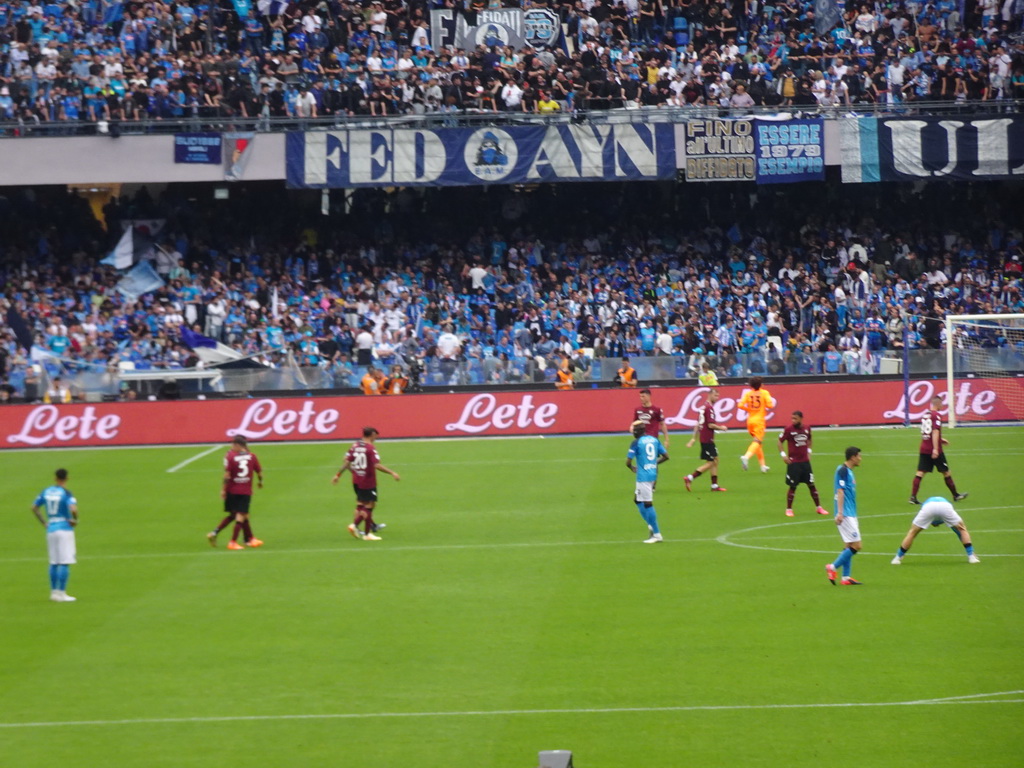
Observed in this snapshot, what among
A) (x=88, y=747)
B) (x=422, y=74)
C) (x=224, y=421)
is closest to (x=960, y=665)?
(x=88, y=747)

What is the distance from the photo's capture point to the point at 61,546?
57.2ft

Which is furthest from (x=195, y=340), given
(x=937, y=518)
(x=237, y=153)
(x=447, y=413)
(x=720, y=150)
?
(x=937, y=518)

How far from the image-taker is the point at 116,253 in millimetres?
43156

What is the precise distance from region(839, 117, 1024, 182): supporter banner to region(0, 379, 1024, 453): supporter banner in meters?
10.3

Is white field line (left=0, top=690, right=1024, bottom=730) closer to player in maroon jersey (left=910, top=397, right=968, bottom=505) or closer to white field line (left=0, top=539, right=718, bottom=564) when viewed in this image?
white field line (left=0, top=539, right=718, bottom=564)

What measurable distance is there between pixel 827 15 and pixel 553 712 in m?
38.2

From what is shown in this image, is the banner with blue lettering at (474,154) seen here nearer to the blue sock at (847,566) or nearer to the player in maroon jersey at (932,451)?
the player in maroon jersey at (932,451)

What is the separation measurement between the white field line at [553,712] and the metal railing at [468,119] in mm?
31733

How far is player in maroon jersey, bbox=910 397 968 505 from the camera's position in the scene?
75.7 feet

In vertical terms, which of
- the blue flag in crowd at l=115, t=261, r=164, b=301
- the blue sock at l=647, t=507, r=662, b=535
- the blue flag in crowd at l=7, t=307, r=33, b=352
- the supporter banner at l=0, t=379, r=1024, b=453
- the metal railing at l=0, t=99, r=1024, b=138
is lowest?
the blue sock at l=647, t=507, r=662, b=535

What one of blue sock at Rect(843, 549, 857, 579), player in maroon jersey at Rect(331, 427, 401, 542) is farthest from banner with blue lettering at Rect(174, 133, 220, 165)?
blue sock at Rect(843, 549, 857, 579)

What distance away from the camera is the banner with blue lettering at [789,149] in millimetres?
41906

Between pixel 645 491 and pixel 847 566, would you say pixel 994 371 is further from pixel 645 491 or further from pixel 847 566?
pixel 847 566

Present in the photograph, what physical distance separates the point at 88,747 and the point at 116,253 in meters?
33.4
